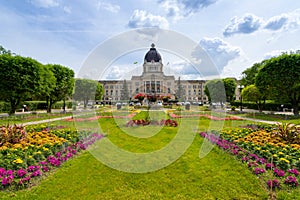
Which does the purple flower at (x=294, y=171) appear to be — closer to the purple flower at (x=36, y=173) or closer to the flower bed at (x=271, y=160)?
the flower bed at (x=271, y=160)

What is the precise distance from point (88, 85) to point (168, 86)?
4251cm

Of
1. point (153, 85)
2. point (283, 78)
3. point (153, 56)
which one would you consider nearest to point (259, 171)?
point (283, 78)

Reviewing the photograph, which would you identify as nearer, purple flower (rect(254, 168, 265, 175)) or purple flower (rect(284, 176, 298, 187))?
purple flower (rect(284, 176, 298, 187))

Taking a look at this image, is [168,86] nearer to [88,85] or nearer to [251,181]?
[88,85]

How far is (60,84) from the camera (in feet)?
93.1

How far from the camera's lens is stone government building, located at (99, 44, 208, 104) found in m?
71.9

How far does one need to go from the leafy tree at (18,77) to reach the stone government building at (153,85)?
141 feet

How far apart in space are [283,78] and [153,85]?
62641 mm

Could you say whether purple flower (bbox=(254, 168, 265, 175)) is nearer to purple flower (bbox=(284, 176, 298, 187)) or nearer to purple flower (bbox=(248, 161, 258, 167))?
purple flower (bbox=(248, 161, 258, 167))

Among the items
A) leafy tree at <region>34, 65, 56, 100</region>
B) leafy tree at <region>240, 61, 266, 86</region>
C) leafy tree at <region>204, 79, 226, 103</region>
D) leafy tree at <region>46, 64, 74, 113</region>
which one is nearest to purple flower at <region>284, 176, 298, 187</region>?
leafy tree at <region>34, 65, 56, 100</region>

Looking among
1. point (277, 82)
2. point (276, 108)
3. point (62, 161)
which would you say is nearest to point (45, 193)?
point (62, 161)

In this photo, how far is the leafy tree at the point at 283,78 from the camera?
20.0 meters

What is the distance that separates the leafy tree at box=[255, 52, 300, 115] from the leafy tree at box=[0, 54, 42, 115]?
26.3 meters

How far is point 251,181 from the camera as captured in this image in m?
4.48
